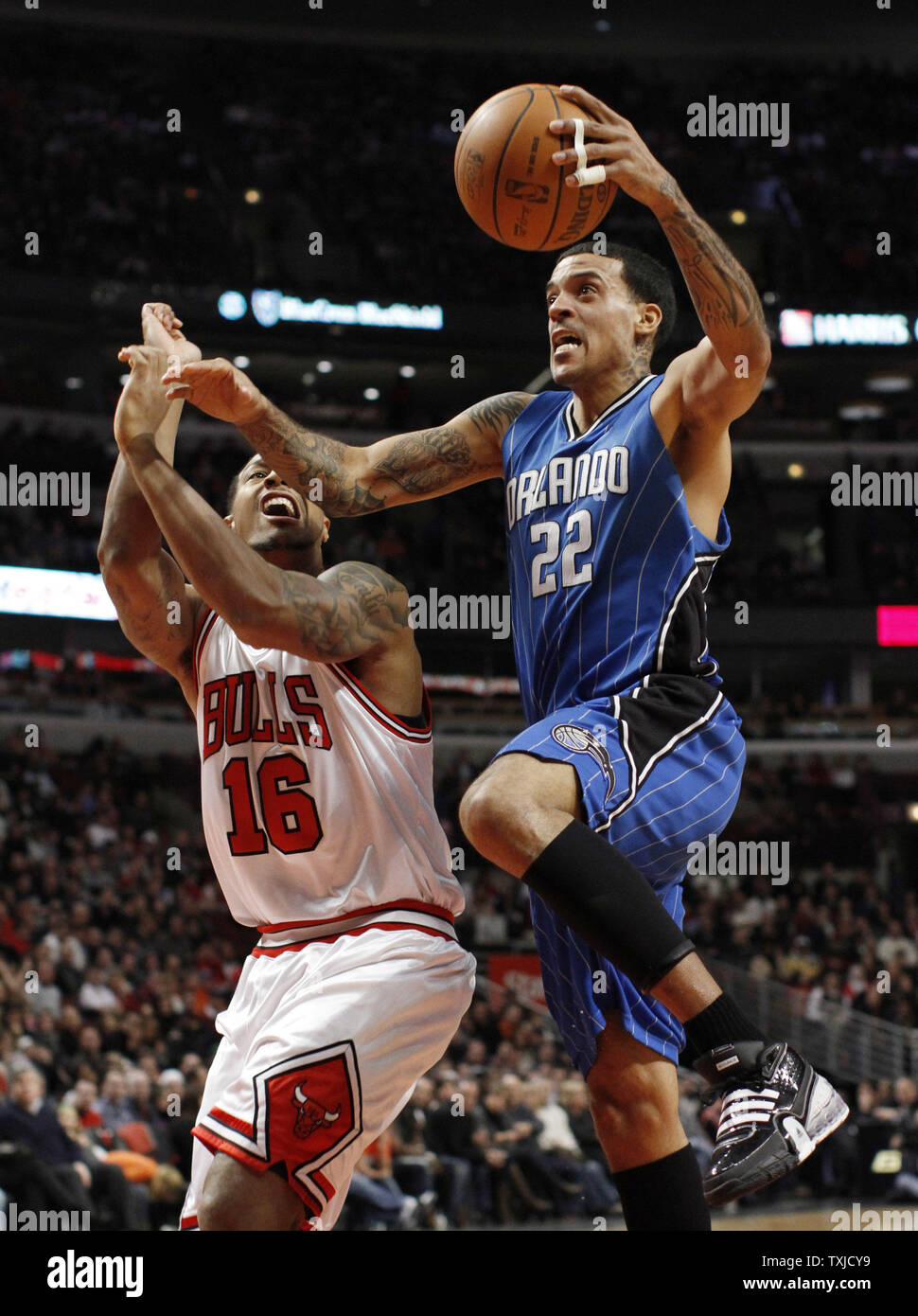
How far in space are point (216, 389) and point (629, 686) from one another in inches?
55.0

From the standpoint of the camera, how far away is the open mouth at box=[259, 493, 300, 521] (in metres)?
4.27

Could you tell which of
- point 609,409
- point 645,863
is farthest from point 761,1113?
point 609,409

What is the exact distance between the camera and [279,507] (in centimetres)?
428

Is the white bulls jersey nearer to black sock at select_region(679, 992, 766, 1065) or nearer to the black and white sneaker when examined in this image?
black sock at select_region(679, 992, 766, 1065)

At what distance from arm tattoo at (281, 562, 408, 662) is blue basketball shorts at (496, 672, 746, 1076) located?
0.51m

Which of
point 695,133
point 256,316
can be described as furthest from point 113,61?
point 695,133

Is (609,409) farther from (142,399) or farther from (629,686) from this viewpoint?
(142,399)

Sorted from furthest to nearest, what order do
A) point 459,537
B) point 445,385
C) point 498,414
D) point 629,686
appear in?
point 445,385, point 459,537, point 498,414, point 629,686

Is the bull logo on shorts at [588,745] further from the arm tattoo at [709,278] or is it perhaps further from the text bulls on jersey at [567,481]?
the arm tattoo at [709,278]

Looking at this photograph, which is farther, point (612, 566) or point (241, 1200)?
point (612, 566)

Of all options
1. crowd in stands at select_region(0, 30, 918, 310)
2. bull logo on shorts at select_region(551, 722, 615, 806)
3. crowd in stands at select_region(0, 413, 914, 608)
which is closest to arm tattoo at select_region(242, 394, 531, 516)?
bull logo on shorts at select_region(551, 722, 615, 806)

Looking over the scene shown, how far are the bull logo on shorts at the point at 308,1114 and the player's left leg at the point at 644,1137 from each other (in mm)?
793

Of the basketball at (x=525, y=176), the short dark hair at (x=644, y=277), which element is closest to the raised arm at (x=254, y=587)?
the basketball at (x=525, y=176)

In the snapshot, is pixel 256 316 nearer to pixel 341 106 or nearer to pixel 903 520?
pixel 341 106
